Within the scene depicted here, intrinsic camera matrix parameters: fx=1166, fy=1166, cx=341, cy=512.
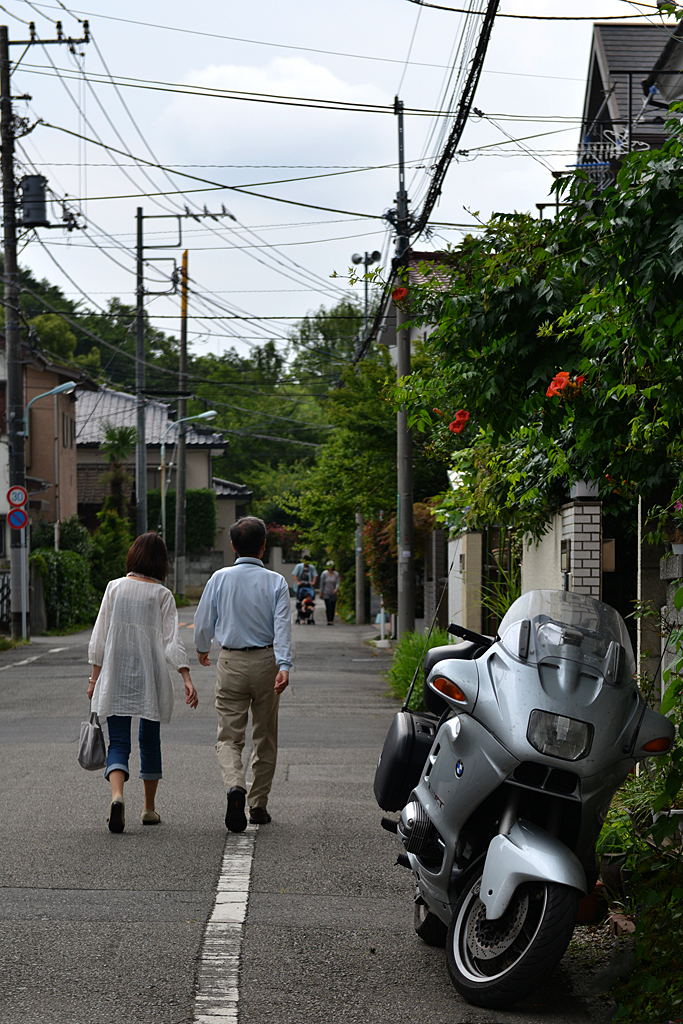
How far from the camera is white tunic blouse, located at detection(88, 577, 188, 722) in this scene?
7.14m

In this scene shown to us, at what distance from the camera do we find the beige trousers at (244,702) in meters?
7.12

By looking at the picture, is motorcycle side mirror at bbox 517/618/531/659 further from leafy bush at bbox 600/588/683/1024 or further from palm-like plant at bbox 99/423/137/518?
palm-like plant at bbox 99/423/137/518

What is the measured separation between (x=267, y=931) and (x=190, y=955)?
0.49 m

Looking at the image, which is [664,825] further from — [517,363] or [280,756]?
[280,756]

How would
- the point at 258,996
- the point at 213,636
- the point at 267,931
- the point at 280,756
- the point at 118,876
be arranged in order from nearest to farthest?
the point at 258,996 → the point at 267,931 → the point at 118,876 → the point at 213,636 → the point at 280,756

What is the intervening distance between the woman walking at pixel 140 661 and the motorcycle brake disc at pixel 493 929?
3281 millimetres

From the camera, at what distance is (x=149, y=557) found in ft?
23.9

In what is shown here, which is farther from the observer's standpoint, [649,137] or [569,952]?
[649,137]

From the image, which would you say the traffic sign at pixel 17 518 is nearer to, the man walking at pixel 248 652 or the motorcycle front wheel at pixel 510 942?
the man walking at pixel 248 652

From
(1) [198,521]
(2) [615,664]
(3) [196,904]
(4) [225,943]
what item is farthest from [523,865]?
(1) [198,521]

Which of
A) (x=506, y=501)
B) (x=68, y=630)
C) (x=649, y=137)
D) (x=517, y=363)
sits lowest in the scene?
(x=68, y=630)

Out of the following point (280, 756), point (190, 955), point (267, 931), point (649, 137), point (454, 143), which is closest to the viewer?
point (190, 955)

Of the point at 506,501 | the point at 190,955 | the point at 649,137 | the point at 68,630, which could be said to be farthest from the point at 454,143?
the point at 68,630

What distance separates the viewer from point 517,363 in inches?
271
